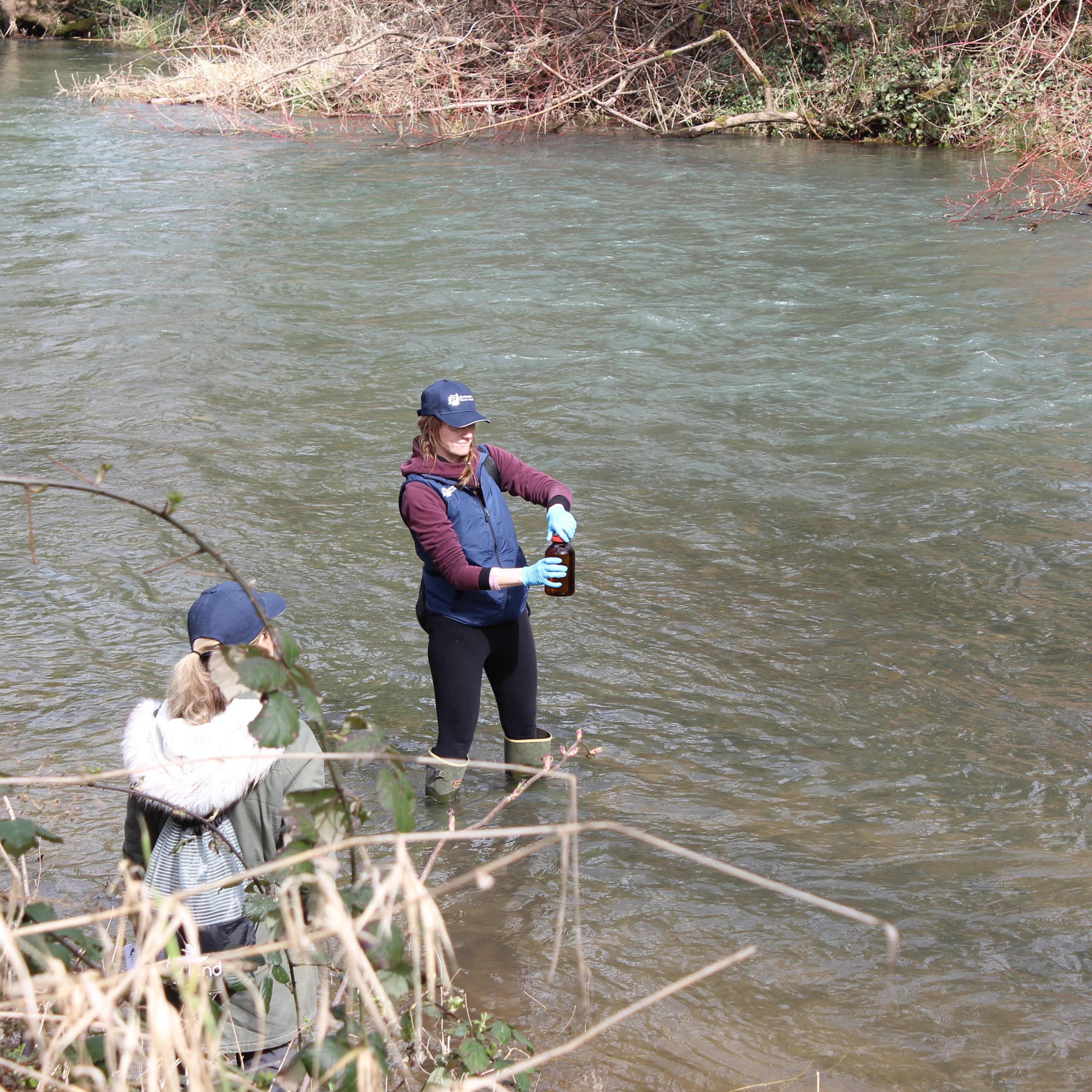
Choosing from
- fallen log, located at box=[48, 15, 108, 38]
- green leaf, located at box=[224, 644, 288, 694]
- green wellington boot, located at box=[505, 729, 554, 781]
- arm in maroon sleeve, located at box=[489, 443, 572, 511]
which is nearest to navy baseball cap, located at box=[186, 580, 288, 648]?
green leaf, located at box=[224, 644, 288, 694]

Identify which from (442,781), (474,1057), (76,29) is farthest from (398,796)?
(76,29)

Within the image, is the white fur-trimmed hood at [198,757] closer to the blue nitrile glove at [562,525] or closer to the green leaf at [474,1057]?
the green leaf at [474,1057]

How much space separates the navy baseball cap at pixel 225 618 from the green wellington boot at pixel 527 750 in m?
1.98

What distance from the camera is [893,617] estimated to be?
23.6 feet

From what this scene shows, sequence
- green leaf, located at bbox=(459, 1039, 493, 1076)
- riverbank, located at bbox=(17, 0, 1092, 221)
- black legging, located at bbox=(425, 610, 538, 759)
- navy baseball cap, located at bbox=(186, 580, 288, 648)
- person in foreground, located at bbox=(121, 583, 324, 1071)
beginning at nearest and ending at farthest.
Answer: green leaf, located at bbox=(459, 1039, 493, 1076) < person in foreground, located at bbox=(121, 583, 324, 1071) < navy baseball cap, located at bbox=(186, 580, 288, 648) < black legging, located at bbox=(425, 610, 538, 759) < riverbank, located at bbox=(17, 0, 1092, 221)

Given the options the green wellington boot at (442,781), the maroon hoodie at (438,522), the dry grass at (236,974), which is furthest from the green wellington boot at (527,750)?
the dry grass at (236,974)

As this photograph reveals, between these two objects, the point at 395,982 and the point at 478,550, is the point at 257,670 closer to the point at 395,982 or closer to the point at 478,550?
the point at 395,982

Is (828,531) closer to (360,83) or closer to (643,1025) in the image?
(643,1025)

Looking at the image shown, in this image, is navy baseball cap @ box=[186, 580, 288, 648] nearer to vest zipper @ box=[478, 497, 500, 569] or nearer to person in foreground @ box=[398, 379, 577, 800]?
person in foreground @ box=[398, 379, 577, 800]

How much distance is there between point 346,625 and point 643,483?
2801 millimetres

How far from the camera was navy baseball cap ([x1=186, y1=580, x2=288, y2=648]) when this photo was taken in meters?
3.70

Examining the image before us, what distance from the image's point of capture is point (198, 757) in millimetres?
3332

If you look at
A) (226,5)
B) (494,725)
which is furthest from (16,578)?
(226,5)

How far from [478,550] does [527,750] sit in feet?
3.24
